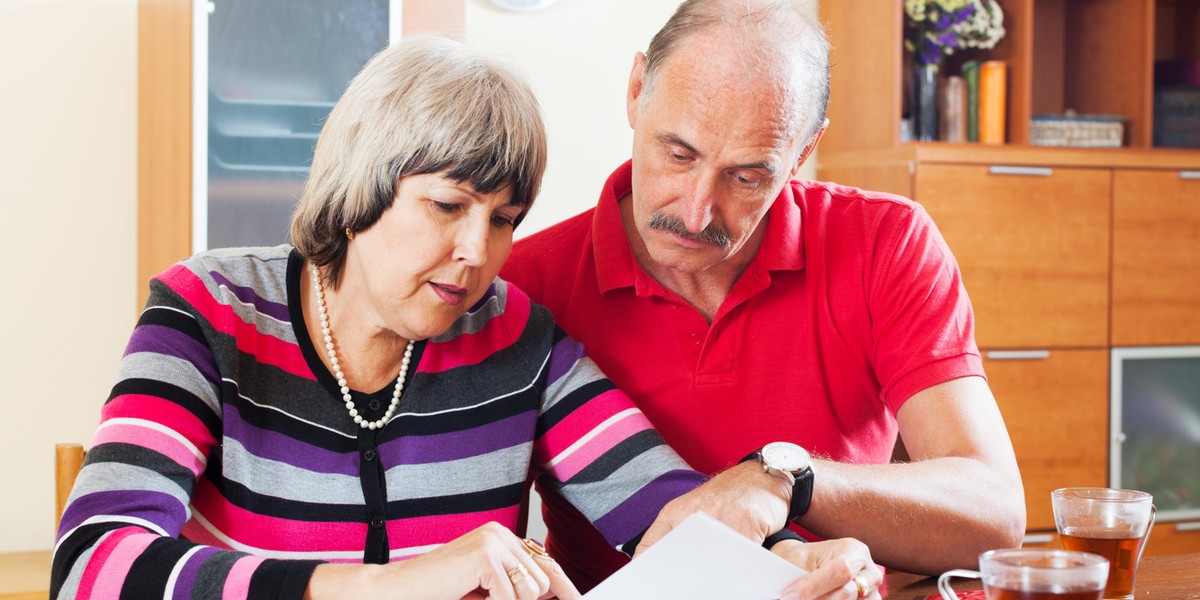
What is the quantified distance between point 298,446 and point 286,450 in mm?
15

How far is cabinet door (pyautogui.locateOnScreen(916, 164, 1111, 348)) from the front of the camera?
3.44 metres

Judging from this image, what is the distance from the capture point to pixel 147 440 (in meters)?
1.25

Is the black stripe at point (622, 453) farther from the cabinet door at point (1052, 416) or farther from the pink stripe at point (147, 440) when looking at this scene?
the cabinet door at point (1052, 416)

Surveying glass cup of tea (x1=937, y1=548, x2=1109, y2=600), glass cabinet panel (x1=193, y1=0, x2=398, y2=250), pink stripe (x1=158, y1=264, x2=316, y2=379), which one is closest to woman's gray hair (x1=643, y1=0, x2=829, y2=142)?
pink stripe (x1=158, y1=264, x2=316, y2=379)

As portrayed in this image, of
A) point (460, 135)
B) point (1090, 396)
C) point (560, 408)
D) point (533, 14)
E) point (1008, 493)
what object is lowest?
point (1090, 396)

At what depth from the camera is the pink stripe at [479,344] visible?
1541 millimetres

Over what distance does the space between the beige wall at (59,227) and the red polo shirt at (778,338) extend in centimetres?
169

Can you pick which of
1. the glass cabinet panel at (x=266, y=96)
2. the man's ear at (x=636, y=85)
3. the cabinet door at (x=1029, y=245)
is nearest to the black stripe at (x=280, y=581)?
the man's ear at (x=636, y=85)

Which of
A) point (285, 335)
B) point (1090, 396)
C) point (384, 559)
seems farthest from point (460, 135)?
point (1090, 396)

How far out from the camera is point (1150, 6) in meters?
3.62

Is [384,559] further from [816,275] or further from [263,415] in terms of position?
[816,275]

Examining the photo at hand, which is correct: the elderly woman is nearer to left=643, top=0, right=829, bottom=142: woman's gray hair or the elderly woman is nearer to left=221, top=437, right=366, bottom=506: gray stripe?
left=221, top=437, right=366, bottom=506: gray stripe

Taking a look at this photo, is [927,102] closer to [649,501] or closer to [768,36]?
[768,36]

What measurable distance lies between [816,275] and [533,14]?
6.45 feet
